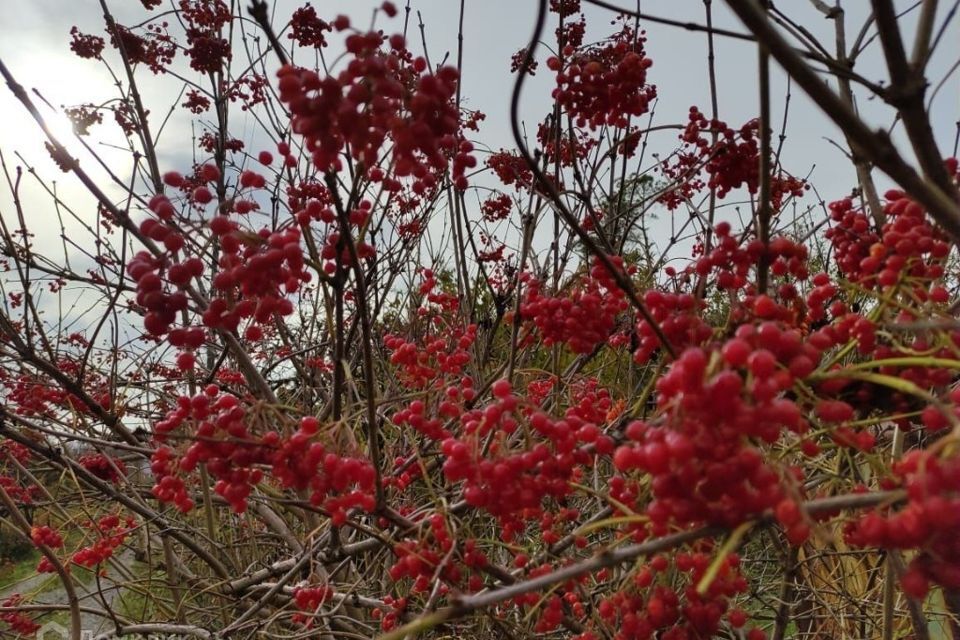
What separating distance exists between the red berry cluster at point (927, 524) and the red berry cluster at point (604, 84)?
7.05 feet

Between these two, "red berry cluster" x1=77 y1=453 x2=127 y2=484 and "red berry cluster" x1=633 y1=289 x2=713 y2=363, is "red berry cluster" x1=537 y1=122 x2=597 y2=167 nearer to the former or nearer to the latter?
"red berry cluster" x1=633 y1=289 x2=713 y2=363

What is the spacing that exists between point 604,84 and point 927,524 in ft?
7.52

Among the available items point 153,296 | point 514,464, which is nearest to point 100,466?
point 153,296

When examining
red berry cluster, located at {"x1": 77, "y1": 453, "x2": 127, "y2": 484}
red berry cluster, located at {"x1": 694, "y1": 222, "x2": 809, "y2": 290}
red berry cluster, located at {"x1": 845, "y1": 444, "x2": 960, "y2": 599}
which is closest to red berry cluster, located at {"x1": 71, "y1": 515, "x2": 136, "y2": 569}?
red berry cluster, located at {"x1": 77, "y1": 453, "x2": 127, "y2": 484}

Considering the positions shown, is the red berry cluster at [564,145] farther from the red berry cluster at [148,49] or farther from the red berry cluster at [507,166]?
the red berry cluster at [148,49]

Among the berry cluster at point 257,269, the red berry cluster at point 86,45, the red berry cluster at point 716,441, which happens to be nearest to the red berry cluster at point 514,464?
the red berry cluster at point 716,441

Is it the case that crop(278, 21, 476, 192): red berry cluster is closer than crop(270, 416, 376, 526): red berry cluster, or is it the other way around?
crop(278, 21, 476, 192): red berry cluster

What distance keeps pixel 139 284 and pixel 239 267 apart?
23 centimetres

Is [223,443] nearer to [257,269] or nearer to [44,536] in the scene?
[257,269]

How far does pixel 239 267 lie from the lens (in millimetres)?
1285

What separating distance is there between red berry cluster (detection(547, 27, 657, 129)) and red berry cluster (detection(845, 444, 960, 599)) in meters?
2.15

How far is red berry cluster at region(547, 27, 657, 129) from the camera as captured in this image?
8.57ft

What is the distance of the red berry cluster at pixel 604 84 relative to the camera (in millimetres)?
2611

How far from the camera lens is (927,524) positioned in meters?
0.70
